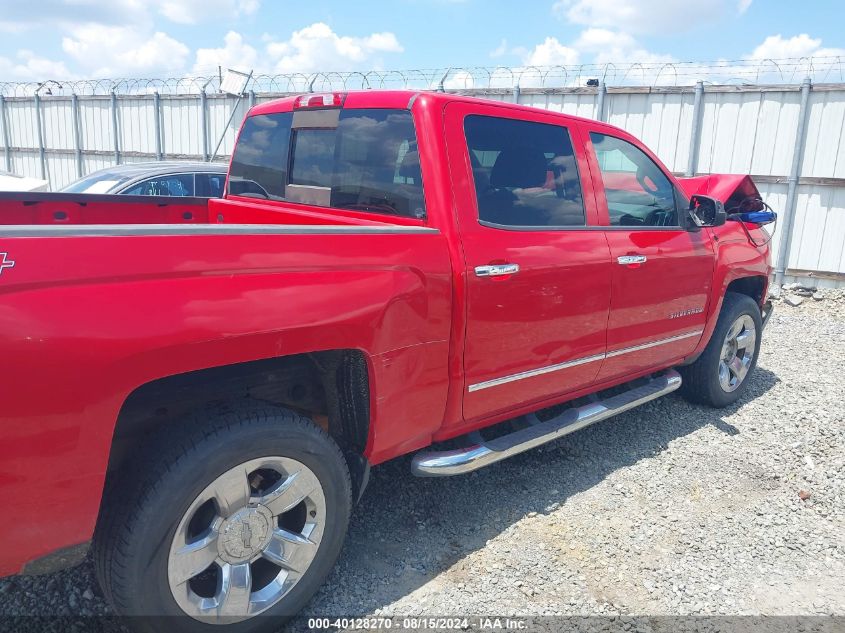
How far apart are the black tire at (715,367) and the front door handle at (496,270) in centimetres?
251

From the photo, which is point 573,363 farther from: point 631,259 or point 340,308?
point 340,308

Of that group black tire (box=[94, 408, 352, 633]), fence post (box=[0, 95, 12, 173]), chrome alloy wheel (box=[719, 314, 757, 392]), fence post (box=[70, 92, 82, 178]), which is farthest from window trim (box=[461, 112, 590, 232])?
fence post (box=[0, 95, 12, 173])

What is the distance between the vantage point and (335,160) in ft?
10.9

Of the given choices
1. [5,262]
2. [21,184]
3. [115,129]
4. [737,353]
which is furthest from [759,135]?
[115,129]

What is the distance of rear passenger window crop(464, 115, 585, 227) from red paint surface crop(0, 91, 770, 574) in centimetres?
7

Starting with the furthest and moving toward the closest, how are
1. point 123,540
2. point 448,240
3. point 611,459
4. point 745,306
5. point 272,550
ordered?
1. point 745,306
2. point 611,459
3. point 448,240
4. point 272,550
5. point 123,540

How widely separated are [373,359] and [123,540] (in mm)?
1057

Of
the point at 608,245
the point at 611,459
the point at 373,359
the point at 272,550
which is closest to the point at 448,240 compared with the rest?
the point at 373,359

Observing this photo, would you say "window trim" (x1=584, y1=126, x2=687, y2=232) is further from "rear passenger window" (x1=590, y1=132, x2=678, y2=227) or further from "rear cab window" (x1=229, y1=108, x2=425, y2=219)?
"rear cab window" (x1=229, y1=108, x2=425, y2=219)

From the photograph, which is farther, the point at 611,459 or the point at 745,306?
the point at 745,306

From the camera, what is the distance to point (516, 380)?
10.6 ft

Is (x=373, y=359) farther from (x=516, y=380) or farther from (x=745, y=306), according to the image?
(x=745, y=306)

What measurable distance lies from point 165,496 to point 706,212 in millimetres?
3674

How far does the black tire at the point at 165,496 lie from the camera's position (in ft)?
6.79
